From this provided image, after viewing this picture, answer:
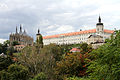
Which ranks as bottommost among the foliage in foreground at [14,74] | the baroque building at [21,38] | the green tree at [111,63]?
the foliage in foreground at [14,74]

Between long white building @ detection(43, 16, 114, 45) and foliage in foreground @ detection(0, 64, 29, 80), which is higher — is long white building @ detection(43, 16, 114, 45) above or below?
above

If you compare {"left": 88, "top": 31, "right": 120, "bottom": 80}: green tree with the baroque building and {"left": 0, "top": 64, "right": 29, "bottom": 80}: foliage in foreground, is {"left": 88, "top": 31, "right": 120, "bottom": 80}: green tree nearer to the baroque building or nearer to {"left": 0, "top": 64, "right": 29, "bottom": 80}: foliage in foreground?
{"left": 0, "top": 64, "right": 29, "bottom": 80}: foliage in foreground

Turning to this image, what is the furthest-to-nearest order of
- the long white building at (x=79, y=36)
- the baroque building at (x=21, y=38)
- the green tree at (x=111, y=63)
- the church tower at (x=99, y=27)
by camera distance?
the baroque building at (x=21, y=38) → the long white building at (x=79, y=36) → the church tower at (x=99, y=27) → the green tree at (x=111, y=63)

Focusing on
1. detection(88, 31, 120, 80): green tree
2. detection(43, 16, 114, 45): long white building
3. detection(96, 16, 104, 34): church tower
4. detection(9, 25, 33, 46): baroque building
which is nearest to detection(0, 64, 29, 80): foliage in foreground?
detection(88, 31, 120, 80): green tree

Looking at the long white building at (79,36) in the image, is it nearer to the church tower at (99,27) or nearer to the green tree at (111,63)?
the church tower at (99,27)

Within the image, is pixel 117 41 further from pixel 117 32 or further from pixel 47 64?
pixel 47 64

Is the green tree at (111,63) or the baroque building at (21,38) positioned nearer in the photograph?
the green tree at (111,63)

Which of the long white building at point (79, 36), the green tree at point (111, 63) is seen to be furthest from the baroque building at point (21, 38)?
the green tree at point (111, 63)

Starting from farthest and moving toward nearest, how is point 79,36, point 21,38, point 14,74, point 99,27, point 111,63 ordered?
point 21,38 → point 79,36 → point 99,27 → point 14,74 → point 111,63

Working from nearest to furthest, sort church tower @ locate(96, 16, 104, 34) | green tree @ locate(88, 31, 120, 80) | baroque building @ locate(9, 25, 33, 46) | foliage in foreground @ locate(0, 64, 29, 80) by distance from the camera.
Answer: green tree @ locate(88, 31, 120, 80)
foliage in foreground @ locate(0, 64, 29, 80)
church tower @ locate(96, 16, 104, 34)
baroque building @ locate(9, 25, 33, 46)

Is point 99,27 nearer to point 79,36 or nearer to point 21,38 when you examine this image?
point 79,36

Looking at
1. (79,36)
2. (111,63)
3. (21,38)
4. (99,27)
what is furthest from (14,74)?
(21,38)

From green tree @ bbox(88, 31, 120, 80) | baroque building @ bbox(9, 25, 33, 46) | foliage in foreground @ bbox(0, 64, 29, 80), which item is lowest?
foliage in foreground @ bbox(0, 64, 29, 80)

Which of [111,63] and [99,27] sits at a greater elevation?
[99,27]
